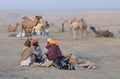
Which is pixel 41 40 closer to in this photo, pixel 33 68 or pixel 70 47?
pixel 70 47

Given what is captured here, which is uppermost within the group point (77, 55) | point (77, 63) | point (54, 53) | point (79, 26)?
point (54, 53)

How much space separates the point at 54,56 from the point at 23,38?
42.0 feet

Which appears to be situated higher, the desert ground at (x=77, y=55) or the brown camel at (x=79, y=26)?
the brown camel at (x=79, y=26)

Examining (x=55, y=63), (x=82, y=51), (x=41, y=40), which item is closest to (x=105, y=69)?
(x=55, y=63)

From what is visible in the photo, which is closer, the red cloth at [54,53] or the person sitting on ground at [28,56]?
the red cloth at [54,53]

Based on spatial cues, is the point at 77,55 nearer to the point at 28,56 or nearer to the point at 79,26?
the point at 28,56

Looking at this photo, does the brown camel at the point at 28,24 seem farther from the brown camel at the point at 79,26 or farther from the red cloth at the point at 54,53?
the red cloth at the point at 54,53

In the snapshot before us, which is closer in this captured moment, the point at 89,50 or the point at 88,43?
the point at 89,50

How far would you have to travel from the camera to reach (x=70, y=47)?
79.1 ft

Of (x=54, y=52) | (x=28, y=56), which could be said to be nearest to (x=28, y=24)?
(x=28, y=56)

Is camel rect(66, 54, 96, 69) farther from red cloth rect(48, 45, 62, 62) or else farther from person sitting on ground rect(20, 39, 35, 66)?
person sitting on ground rect(20, 39, 35, 66)

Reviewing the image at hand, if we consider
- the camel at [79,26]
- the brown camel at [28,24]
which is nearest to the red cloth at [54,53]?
the brown camel at [28,24]

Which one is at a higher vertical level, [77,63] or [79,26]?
[79,26]

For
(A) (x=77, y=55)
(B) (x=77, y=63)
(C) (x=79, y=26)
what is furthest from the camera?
(C) (x=79, y=26)
